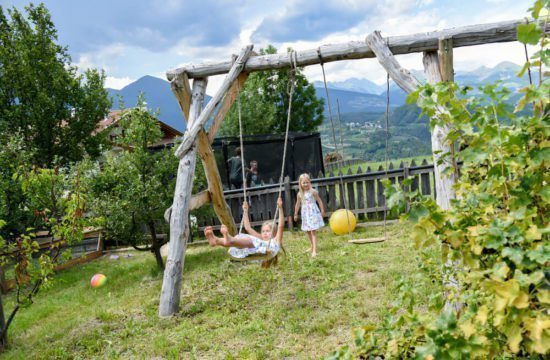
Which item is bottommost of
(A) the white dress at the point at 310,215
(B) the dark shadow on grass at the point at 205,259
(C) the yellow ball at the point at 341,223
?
(B) the dark shadow on grass at the point at 205,259

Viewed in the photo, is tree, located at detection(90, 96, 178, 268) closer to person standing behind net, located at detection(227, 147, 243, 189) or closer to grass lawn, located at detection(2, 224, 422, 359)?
grass lawn, located at detection(2, 224, 422, 359)

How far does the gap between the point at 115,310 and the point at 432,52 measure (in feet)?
15.7

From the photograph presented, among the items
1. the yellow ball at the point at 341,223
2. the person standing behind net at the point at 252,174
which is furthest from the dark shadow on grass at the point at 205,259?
the person standing behind net at the point at 252,174

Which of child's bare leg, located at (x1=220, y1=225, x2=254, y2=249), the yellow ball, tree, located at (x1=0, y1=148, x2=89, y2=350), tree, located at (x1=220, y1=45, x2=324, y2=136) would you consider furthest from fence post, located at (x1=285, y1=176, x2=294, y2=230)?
tree, located at (x1=220, y1=45, x2=324, y2=136)

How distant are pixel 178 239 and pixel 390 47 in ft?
10.4

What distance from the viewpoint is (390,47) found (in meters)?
4.73

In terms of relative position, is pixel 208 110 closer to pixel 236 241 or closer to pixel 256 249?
pixel 236 241

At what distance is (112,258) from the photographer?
32.8 ft

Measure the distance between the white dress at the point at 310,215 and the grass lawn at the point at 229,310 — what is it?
17.5 inches

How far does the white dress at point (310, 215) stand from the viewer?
7297 mm

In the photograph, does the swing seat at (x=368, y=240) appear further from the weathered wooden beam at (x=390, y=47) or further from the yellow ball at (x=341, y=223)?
the weathered wooden beam at (x=390, y=47)

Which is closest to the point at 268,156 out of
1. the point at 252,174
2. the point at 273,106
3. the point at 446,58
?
the point at 252,174

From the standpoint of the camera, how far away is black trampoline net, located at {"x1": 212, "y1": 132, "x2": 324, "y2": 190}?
36.4 feet

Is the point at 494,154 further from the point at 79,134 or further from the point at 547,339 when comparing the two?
the point at 79,134
